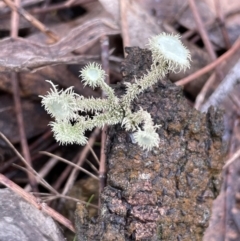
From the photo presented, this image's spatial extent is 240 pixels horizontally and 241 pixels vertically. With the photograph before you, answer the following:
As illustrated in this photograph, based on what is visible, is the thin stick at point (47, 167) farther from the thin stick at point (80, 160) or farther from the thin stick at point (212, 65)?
the thin stick at point (212, 65)

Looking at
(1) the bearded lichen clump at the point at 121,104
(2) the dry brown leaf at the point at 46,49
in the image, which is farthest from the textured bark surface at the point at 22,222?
(2) the dry brown leaf at the point at 46,49

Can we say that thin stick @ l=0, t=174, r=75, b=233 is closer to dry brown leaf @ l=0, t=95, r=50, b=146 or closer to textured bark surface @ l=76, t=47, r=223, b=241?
textured bark surface @ l=76, t=47, r=223, b=241

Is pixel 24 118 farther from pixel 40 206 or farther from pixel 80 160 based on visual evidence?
pixel 40 206

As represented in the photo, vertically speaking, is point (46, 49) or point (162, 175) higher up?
point (46, 49)

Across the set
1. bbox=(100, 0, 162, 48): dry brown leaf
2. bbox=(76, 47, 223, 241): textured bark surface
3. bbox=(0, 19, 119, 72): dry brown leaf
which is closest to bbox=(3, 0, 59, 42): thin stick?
bbox=(0, 19, 119, 72): dry brown leaf

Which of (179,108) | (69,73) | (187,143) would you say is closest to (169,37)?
(179,108)

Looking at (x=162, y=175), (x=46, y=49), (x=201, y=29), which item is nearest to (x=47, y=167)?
(x=46, y=49)

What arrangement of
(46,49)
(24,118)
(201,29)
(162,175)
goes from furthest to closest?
(201,29)
(24,118)
(46,49)
(162,175)
